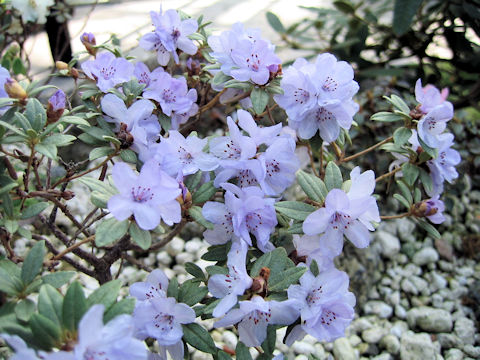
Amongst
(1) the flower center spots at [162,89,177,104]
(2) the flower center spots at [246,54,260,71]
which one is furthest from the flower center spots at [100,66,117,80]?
(2) the flower center spots at [246,54,260,71]

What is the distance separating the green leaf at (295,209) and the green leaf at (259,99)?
23 cm

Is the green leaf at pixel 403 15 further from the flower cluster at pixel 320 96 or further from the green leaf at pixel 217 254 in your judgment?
the green leaf at pixel 217 254

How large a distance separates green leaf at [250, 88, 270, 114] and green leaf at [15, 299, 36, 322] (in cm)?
61

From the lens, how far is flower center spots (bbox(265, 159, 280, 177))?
42.1 inches

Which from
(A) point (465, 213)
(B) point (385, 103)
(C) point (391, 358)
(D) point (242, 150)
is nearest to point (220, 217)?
(D) point (242, 150)

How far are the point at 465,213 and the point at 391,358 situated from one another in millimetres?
1020

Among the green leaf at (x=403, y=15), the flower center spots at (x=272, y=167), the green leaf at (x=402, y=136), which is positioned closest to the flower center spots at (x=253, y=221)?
the flower center spots at (x=272, y=167)

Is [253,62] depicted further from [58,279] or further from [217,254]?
[58,279]

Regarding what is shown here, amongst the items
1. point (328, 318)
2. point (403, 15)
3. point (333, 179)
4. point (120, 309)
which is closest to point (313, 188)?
point (333, 179)

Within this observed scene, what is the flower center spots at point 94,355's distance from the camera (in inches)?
27.8

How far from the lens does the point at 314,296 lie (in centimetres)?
97

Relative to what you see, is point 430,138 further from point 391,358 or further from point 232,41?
point 391,358

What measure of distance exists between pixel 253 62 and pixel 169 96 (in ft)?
0.75

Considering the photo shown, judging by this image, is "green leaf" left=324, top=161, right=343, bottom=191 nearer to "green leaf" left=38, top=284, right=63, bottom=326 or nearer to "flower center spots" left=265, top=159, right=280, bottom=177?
"flower center spots" left=265, top=159, right=280, bottom=177
